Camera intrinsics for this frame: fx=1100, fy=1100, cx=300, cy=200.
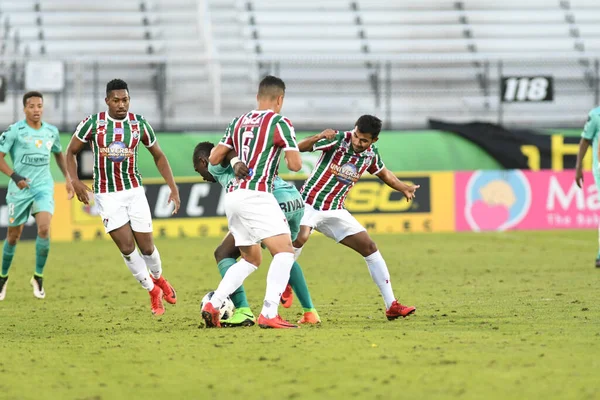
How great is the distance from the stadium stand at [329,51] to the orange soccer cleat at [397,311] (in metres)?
13.0

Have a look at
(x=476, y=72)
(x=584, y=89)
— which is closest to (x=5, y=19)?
(x=476, y=72)

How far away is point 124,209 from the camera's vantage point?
9.39 meters

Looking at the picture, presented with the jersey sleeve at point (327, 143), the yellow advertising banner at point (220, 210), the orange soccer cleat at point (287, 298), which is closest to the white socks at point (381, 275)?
the orange soccer cleat at point (287, 298)

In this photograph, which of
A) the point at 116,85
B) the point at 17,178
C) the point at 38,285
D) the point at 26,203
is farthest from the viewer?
the point at 26,203

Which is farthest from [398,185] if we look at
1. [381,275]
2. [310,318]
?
[310,318]

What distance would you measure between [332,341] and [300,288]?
142cm

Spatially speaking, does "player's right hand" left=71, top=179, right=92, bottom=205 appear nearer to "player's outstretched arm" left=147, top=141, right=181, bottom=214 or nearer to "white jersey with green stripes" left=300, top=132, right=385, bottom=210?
"player's outstretched arm" left=147, top=141, right=181, bottom=214

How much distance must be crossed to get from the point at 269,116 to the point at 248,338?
1563 millimetres

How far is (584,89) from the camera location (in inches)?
899

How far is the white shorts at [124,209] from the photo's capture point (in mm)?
9336

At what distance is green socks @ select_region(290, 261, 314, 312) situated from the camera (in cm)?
834

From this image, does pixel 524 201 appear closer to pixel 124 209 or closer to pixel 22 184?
pixel 22 184

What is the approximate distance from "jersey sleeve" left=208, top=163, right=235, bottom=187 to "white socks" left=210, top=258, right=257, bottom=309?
0.66 metres

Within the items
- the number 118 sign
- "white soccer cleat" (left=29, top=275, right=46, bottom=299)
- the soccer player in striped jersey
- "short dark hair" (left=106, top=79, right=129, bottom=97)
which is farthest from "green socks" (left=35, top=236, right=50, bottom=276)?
the number 118 sign
